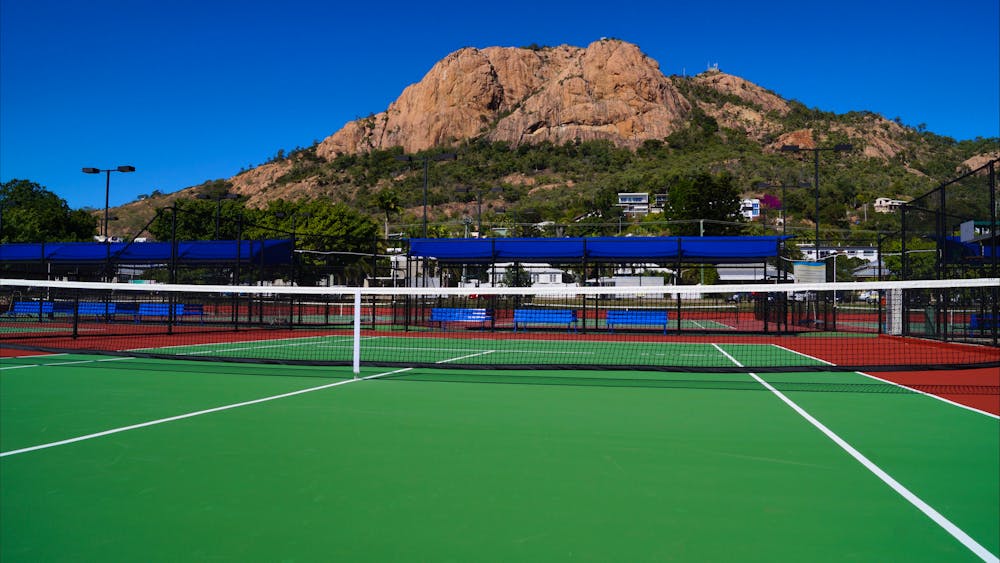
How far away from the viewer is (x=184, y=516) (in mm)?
4504

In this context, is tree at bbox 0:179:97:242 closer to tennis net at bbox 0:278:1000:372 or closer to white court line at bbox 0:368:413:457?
tennis net at bbox 0:278:1000:372

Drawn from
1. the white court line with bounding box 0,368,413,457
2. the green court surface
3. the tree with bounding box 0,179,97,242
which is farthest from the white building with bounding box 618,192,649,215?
the green court surface

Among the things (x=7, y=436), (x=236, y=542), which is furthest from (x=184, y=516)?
(x=7, y=436)

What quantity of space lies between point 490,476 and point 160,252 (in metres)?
28.1

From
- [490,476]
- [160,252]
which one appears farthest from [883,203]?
[490,476]

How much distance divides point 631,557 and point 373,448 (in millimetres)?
3177

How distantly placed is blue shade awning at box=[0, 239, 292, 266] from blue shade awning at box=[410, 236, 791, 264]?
6.49 meters

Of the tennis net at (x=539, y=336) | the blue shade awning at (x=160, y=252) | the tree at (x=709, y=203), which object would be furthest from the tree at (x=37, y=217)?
the tree at (x=709, y=203)

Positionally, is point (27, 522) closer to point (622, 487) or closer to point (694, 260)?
point (622, 487)

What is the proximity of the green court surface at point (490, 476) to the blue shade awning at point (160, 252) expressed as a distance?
19152 mm

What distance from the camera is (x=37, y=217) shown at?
6825 centimetres

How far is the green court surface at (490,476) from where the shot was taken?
4.11m

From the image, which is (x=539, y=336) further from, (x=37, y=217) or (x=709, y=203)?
(x=709, y=203)

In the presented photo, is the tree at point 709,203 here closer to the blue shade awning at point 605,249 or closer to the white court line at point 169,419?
the blue shade awning at point 605,249
